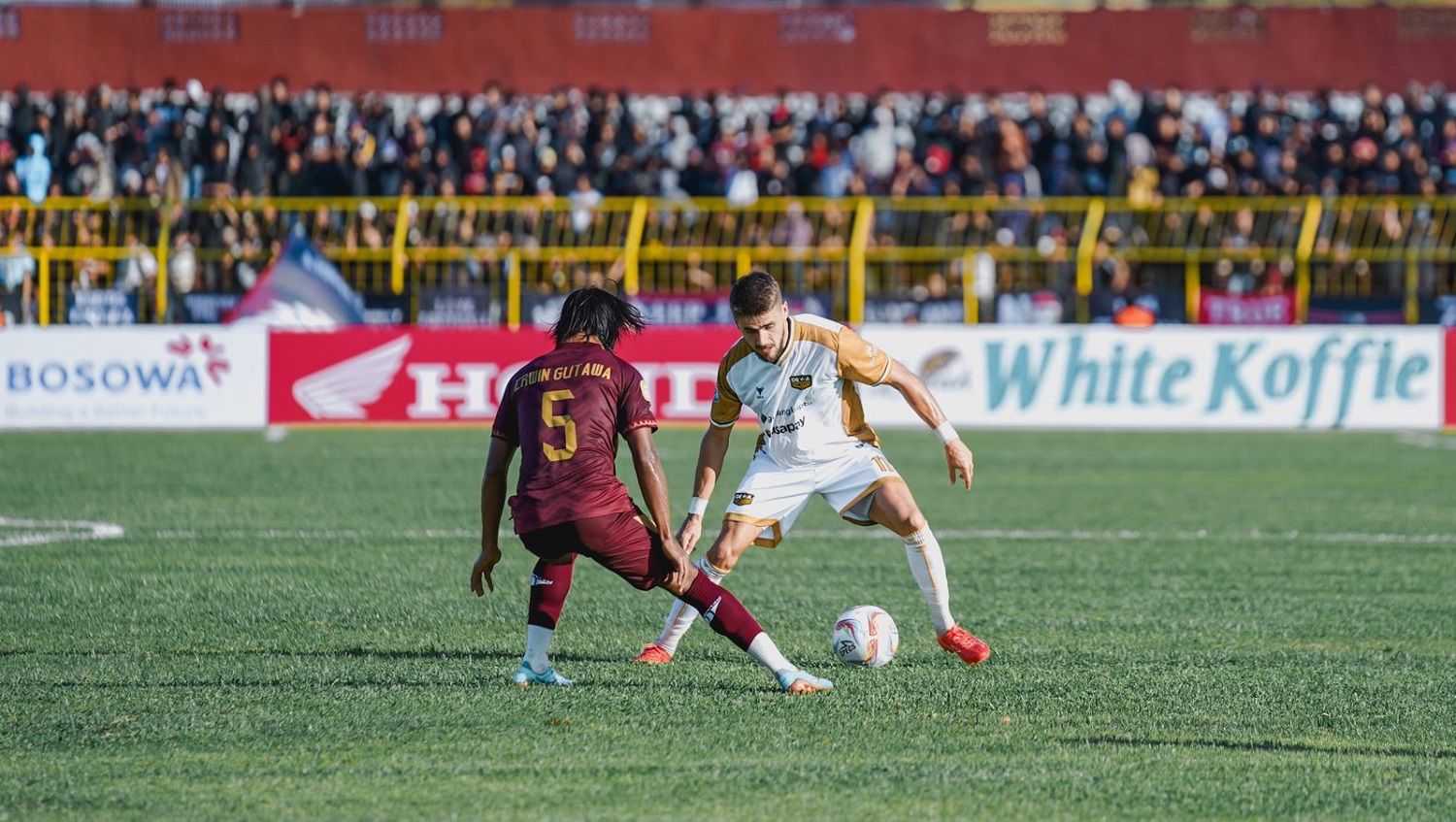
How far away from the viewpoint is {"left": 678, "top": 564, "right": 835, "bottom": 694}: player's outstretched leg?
6.75 m

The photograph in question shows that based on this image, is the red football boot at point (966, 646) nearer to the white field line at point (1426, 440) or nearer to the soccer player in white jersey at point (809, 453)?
the soccer player in white jersey at point (809, 453)

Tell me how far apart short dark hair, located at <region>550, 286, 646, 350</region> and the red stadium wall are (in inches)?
1001

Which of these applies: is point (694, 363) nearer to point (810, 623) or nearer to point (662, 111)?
point (662, 111)

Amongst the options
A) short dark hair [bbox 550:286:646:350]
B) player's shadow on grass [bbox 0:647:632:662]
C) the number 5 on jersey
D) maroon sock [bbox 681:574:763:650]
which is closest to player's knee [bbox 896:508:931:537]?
maroon sock [bbox 681:574:763:650]

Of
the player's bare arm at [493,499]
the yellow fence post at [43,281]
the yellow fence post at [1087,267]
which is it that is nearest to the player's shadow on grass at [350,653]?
the player's bare arm at [493,499]

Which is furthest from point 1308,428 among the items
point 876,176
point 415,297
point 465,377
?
point 415,297

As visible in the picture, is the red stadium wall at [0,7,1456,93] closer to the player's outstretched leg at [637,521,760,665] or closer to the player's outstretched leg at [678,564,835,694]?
the player's outstretched leg at [637,521,760,665]

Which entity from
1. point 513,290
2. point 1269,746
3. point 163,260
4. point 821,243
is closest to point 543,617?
point 1269,746

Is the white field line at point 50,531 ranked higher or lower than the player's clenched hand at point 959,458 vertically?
lower

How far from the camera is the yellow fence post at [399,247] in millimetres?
23141

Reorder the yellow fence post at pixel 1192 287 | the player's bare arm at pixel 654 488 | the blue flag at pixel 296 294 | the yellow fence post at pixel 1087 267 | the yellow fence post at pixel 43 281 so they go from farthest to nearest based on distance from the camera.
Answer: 1. the yellow fence post at pixel 1192 287
2. the yellow fence post at pixel 1087 267
3. the yellow fence post at pixel 43 281
4. the blue flag at pixel 296 294
5. the player's bare arm at pixel 654 488

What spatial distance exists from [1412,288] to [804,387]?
59.5 feet

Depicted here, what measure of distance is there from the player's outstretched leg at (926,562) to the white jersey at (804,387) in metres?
0.28

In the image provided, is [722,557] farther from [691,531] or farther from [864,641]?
[864,641]
